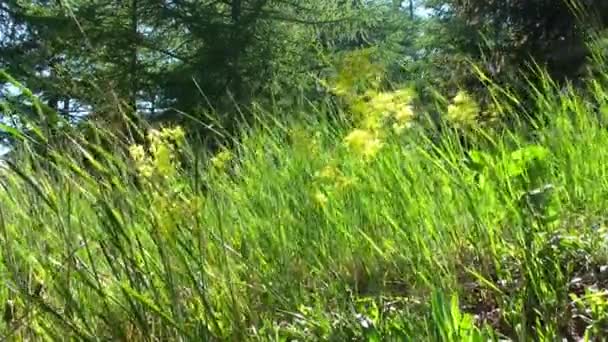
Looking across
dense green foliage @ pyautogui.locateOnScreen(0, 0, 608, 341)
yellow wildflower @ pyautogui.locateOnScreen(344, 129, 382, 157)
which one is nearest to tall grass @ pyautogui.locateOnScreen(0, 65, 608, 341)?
dense green foliage @ pyautogui.locateOnScreen(0, 0, 608, 341)

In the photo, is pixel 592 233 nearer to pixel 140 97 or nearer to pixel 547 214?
pixel 547 214

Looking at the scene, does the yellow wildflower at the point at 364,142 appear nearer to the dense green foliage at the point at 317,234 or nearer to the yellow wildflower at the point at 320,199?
the dense green foliage at the point at 317,234

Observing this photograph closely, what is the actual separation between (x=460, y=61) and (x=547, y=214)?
5854mm

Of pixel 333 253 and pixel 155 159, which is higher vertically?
pixel 155 159

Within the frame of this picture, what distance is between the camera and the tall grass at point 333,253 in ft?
4.98

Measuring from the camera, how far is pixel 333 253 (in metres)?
1.87

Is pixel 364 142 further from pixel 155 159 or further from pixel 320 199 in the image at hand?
pixel 155 159

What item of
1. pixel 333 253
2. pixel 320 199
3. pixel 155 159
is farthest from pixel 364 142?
pixel 155 159

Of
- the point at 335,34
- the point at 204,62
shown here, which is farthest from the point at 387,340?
the point at 335,34

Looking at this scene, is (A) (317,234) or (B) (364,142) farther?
(A) (317,234)

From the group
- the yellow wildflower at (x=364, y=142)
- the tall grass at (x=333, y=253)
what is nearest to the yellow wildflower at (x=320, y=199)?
the tall grass at (x=333, y=253)

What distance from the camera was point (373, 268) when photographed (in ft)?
5.89

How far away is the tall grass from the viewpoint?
1.52 metres

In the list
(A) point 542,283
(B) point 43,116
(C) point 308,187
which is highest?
(B) point 43,116
